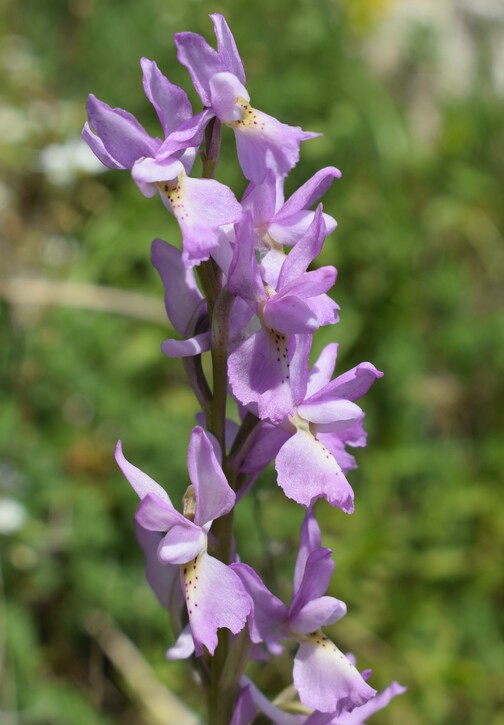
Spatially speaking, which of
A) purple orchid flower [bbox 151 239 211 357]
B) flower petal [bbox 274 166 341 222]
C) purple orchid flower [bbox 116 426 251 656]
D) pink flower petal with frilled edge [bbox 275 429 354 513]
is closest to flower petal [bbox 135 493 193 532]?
purple orchid flower [bbox 116 426 251 656]

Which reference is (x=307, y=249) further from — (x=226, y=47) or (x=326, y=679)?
(x=326, y=679)

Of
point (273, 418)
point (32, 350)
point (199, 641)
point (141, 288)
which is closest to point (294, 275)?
point (273, 418)

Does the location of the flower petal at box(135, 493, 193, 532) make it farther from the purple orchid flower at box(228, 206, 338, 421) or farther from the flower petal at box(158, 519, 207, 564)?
the purple orchid flower at box(228, 206, 338, 421)

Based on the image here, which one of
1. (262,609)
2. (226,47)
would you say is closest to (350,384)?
(262,609)

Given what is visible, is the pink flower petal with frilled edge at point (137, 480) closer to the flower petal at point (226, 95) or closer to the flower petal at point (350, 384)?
the flower petal at point (350, 384)

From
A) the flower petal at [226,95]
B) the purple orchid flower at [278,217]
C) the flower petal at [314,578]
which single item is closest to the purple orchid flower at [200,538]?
the flower petal at [314,578]

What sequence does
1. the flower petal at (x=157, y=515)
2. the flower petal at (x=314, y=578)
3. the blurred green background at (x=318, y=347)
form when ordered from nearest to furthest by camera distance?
1. the flower petal at (x=157, y=515)
2. the flower petal at (x=314, y=578)
3. the blurred green background at (x=318, y=347)
